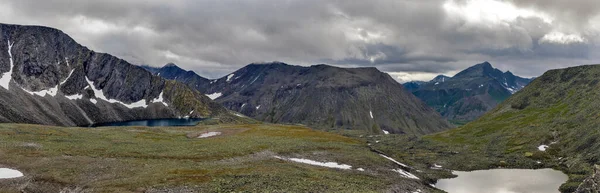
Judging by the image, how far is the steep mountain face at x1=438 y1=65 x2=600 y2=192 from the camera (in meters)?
79.5

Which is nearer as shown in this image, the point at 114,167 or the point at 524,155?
the point at 114,167

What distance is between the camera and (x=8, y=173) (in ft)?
140

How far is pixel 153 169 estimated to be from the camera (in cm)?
4753

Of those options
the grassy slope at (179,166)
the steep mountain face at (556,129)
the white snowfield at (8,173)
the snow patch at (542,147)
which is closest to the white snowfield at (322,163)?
the grassy slope at (179,166)

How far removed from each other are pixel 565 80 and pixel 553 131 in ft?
333

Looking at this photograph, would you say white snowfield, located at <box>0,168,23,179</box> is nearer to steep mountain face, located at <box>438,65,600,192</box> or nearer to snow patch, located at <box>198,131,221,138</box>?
snow patch, located at <box>198,131,221,138</box>

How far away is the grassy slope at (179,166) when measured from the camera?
40688mm

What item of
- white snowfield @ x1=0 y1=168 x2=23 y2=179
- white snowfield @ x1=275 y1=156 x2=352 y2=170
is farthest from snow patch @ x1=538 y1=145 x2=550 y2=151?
white snowfield @ x1=0 y1=168 x2=23 y2=179

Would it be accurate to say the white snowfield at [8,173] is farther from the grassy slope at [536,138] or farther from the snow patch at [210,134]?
the grassy slope at [536,138]

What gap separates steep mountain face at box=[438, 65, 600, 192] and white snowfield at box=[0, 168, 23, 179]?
6958cm

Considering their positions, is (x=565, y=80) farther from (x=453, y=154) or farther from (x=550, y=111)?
(x=453, y=154)

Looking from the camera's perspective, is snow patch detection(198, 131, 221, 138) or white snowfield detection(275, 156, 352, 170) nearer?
white snowfield detection(275, 156, 352, 170)

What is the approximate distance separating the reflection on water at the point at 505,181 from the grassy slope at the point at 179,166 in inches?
463

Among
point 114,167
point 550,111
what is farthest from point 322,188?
point 550,111
